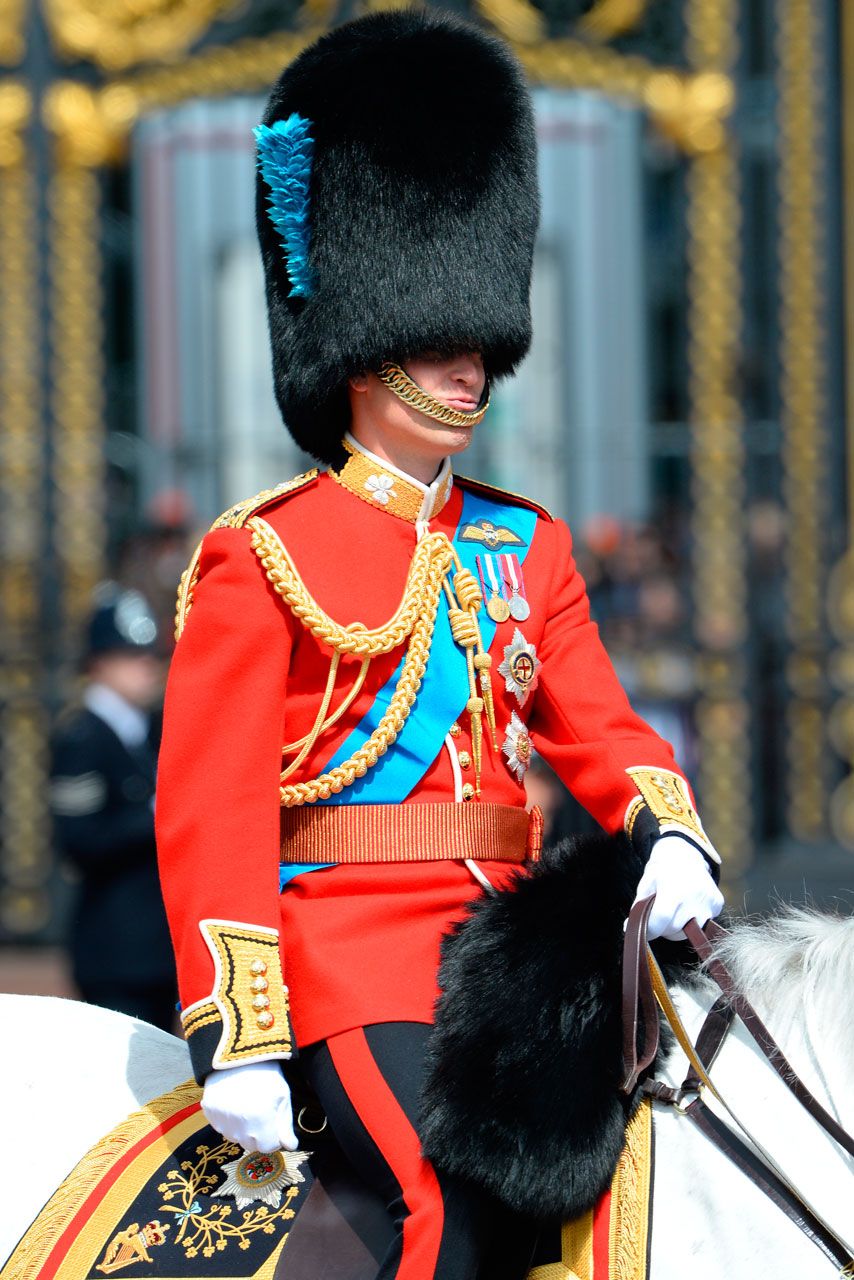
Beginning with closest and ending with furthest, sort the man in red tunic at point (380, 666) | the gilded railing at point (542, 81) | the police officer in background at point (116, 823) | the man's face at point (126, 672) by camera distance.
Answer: the man in red tunic at point (380, 666)
the police officer in background at point (116, 823)
the man's face at point (126, 672)
the gilded railing at point (542, 81)

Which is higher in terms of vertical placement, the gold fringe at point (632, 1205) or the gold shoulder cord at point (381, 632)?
the gold shoulder cord at point (381, 632)

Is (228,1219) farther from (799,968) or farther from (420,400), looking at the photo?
(420,400)

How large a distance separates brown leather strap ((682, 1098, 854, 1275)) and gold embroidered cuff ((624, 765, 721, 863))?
0.32 meters

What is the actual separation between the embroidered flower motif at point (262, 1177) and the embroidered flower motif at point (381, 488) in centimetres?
85

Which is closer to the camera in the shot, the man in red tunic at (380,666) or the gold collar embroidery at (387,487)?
the man in red tunic at (380,666)

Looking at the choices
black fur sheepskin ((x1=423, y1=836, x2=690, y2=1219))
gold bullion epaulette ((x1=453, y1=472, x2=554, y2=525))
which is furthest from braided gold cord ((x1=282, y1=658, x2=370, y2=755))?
gold bullion epaulette ((x1=453, y1=472, x2=554, y2=525))

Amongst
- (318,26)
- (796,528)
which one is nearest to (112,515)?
(318,26)

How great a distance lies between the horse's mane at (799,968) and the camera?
2.23m

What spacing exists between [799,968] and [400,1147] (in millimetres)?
551

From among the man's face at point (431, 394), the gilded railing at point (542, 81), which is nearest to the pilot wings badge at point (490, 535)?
the man's face at point (431, 394)

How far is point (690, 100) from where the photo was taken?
7160mm

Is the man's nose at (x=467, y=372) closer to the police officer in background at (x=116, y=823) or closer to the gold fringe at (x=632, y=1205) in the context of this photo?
the gold fringe at (x=632, y=1205)

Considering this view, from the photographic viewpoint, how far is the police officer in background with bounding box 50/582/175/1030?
183 inches

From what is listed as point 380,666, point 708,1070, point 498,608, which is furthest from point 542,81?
point 708,1070
